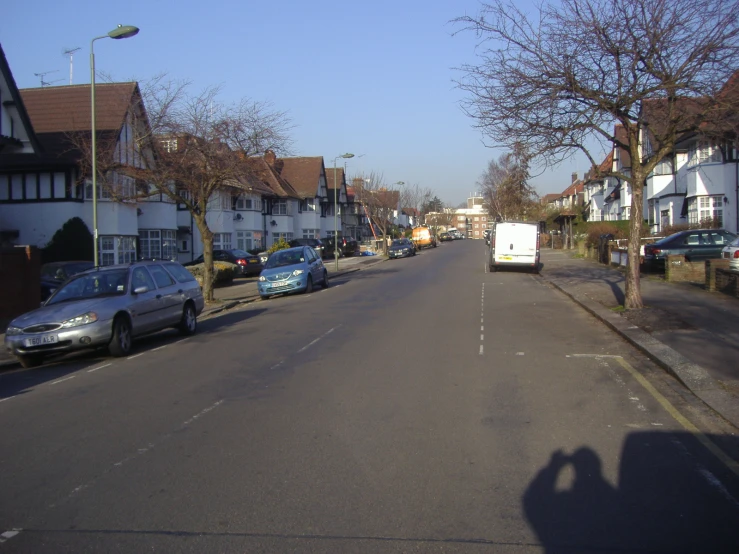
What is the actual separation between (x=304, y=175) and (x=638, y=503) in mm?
60944

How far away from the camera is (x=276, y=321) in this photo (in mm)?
16984

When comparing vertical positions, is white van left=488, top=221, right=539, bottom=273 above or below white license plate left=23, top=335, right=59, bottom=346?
above

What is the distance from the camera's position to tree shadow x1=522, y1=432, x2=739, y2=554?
4.58m

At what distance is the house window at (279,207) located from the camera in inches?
2236

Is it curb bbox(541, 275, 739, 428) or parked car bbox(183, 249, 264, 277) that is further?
parked car bbox(183, 249, 264, 277)

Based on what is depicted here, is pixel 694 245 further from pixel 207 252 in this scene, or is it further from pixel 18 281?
pixel 18 281

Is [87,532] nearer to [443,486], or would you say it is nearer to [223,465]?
[223,465]

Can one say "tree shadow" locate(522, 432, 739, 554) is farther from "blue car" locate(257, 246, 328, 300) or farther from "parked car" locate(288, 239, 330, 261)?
"parked car" locate(288, 239, 330, 261)

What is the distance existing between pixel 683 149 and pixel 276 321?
29156 mm

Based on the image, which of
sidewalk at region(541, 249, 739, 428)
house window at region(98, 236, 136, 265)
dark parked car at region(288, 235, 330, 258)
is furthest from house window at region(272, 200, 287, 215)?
sidewalk at region(541, 249, 739, 428)

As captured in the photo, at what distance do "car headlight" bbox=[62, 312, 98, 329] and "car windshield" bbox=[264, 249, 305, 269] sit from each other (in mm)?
12739

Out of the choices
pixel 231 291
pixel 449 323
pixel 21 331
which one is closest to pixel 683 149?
pixel 231 291

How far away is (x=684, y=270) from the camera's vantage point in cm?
2184

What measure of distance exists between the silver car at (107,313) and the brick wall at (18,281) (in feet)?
16.4
